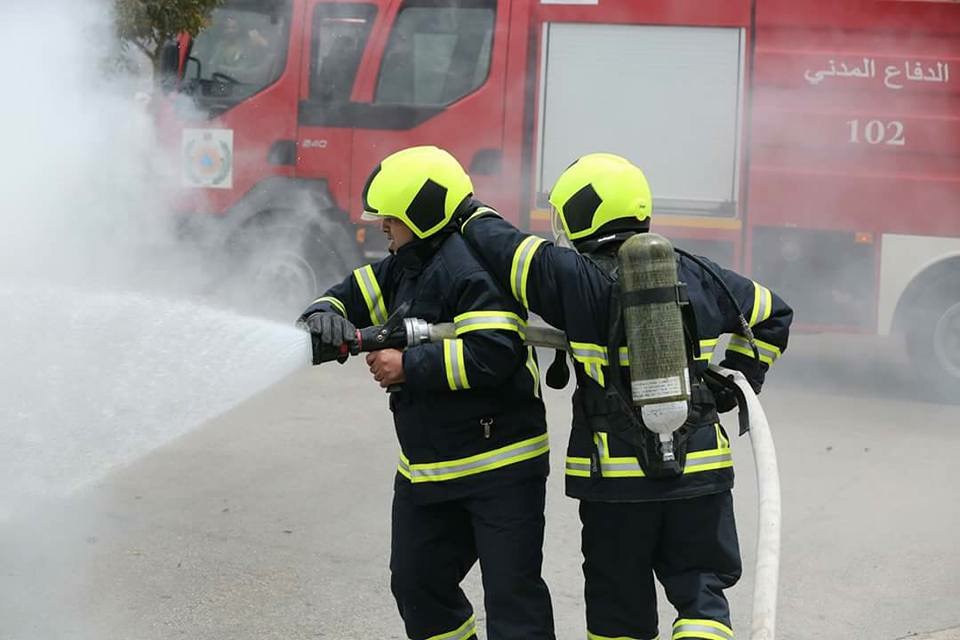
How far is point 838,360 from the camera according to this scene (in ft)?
32.1

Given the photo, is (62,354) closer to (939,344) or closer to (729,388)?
(729,388)

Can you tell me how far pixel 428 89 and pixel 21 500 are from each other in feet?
16.6

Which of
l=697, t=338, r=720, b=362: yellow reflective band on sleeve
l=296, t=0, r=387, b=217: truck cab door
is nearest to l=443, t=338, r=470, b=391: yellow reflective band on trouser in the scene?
l=697, t=338, r=720, b=362: yellow reflective band on sleeve

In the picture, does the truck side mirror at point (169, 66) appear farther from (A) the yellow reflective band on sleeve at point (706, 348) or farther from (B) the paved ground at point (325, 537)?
(A) the yellow reflective band on sleeve at point (706, 348)

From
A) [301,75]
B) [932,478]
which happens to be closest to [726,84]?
[301,75]

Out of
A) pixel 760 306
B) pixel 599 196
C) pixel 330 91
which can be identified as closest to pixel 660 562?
pixel 760 306

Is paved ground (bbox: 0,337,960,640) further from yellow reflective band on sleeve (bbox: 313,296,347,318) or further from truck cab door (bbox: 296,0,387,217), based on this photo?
truck cab door (bbox: 296,0,387,217)

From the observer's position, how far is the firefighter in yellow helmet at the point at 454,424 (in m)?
3.16

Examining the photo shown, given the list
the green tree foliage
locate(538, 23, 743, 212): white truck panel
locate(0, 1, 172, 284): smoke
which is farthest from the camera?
locate(538, 23, 743, 212): white truck panel

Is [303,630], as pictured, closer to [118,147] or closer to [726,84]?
[118,147]

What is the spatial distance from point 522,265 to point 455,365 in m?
0.29

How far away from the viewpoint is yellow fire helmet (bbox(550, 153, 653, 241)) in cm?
314

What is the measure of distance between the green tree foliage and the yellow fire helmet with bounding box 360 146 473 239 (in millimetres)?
4533

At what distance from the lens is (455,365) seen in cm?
313
